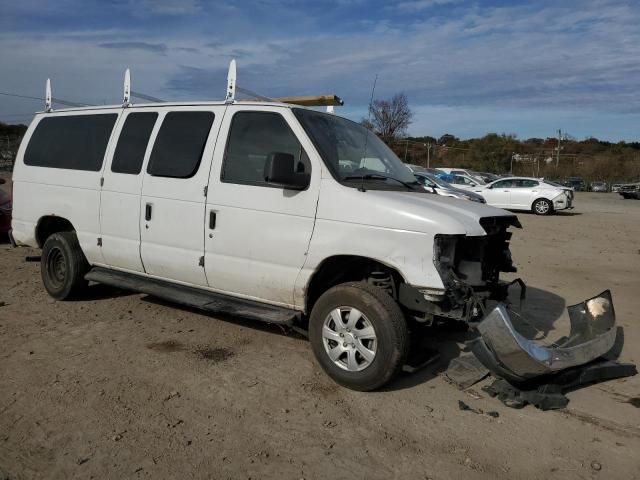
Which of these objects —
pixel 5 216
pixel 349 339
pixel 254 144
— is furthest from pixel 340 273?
pixel 5 216

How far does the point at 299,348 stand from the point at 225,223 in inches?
52.7

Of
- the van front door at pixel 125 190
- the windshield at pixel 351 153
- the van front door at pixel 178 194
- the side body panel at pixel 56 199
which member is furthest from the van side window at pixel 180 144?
the windshield at pixel 351 153

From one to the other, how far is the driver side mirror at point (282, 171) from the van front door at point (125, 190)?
1763mm

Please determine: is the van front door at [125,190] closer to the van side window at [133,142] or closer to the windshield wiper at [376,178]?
→ the van side window at [133,142]

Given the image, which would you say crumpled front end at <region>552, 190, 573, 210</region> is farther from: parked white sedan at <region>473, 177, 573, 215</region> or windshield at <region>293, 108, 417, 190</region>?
windshield at <region>293, 108, 417, 190</region>

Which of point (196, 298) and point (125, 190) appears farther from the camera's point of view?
point (125, 190)

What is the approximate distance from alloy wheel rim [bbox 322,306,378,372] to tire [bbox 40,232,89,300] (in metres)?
3.26

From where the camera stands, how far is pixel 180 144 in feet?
17.3

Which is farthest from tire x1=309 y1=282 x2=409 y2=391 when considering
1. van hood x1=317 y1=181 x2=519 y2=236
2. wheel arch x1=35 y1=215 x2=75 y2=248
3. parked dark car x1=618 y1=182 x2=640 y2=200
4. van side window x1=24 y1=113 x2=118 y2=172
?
parked dark car x1=618 y1=182 x2=640 y2=200

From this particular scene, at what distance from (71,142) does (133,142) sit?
3.49 ft

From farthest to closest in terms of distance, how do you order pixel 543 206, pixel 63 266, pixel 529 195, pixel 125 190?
pixel 529 195
pixel 543 206
pixel 63 266
pixel 125 190

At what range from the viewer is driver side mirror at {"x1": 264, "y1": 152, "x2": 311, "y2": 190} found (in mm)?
4305

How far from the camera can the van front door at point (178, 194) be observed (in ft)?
16.7

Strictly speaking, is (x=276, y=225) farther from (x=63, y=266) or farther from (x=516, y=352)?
(x=63, y=266)
